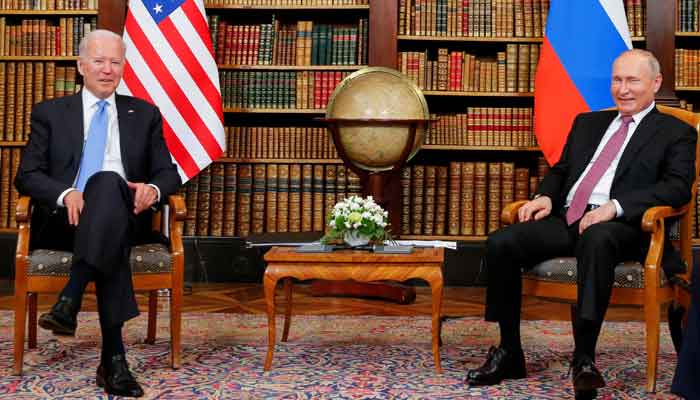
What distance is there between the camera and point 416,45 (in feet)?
19.8

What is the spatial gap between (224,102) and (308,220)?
3.15 ft

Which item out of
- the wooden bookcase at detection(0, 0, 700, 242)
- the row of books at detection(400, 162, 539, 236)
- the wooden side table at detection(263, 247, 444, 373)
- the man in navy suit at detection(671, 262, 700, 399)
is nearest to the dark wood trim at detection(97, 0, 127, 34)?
the wooden bookcase at detection(0, 0, 700, 242)

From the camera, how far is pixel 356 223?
3385 mm

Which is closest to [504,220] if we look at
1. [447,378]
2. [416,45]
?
[447,378]

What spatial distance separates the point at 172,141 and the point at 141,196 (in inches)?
80.4

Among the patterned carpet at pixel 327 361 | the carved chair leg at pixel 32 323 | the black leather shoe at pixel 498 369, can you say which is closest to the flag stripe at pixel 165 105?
the patterned carpet at pixel 327 361

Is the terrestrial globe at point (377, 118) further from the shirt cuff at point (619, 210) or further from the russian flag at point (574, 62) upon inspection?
the shirt cuff at point (619, 210)

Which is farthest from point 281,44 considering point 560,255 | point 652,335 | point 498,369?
point 652,335

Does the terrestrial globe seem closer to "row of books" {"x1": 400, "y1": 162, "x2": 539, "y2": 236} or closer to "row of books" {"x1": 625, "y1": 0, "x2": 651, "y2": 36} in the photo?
"row of books" {"x1": 400, "y1": 162, "x2": 539, "y2": 236}

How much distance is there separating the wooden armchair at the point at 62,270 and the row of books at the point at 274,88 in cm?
251

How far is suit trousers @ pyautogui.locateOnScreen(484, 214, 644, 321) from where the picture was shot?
2934 millimetres

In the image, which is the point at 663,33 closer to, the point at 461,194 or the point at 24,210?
the point at 461,194

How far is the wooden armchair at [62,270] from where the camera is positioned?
316cm

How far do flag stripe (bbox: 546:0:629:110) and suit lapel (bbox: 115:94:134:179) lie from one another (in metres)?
Answer: 2.68
